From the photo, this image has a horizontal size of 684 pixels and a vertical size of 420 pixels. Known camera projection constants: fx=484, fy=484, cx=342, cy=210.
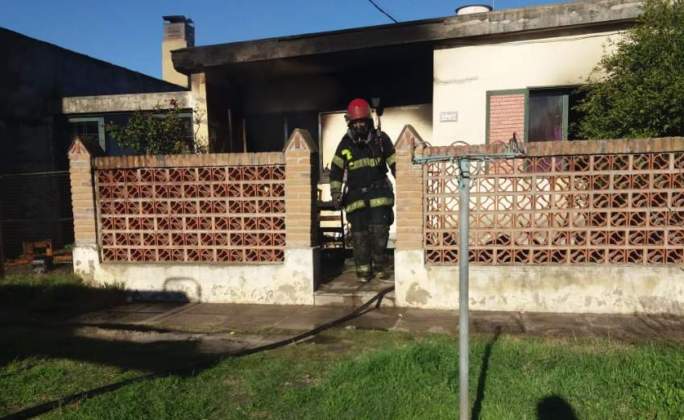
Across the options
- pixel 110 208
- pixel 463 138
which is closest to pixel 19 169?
pixel 110 208

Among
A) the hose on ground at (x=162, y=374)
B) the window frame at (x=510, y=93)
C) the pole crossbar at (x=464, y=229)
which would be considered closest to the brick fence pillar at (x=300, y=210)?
the hose on ground at (x=162, y=374)

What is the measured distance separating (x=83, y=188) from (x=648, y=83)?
23.2 ft

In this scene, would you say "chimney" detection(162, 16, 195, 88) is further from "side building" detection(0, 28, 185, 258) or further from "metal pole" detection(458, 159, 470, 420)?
"metal pole" detection(458, 159, 470, 420)

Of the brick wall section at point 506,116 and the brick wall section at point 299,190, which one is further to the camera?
the brick wall section at point 506,116

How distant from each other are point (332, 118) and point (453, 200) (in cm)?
435

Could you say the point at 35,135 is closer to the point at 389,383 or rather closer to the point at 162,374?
the point at 162,374

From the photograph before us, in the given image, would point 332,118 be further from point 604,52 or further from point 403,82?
point 604,52

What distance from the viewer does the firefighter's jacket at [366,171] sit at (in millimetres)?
6059

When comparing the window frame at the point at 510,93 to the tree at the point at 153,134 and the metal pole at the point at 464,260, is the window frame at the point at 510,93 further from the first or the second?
the metal pole at the point at 464,260

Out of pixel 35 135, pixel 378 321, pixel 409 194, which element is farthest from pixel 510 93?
pixel 35 135

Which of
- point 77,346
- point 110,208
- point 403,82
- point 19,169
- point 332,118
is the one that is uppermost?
point 403,82

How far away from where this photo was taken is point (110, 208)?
642 centimetres

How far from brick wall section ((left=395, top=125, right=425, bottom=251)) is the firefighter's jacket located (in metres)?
0.47

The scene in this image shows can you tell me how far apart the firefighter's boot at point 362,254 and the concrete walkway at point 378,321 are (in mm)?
802
